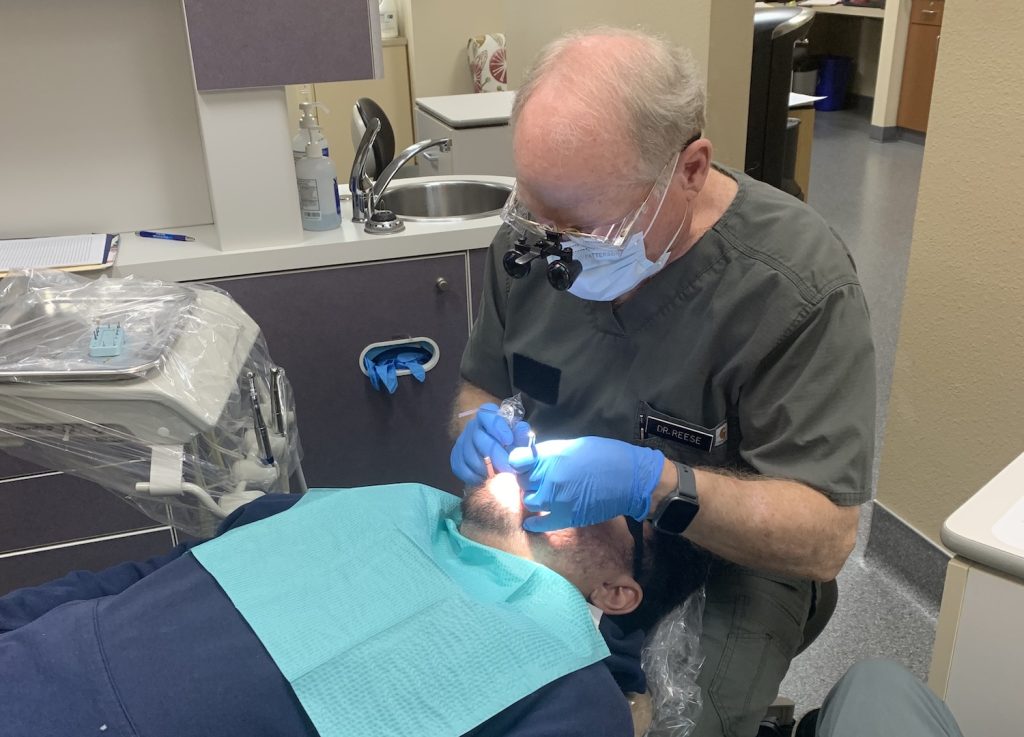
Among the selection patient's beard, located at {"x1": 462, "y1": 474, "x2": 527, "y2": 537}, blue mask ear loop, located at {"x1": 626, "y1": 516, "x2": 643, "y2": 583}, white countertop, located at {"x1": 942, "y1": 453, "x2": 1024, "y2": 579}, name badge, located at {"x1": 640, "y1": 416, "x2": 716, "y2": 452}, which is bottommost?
blue mask ear loop, located at {"x1": 626, "y1": 516, "x2": 643, "y2": 583}

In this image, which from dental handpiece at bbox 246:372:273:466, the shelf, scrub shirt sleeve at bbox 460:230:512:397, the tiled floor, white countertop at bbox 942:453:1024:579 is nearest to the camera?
white countertop at bbox 942:453:1024:579

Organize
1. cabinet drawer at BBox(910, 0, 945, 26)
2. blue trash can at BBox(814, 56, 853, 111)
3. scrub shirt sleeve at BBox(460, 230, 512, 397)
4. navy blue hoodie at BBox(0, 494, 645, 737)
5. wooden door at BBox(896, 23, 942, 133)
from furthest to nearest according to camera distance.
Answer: blue trash can at BBox(814, 56, 853, 111) → wooden door at BBox(896, 23, 942, 133) → cabinet drawer at BBox(910, 0, 945, 26) → scrub shirt sleeve at BBox(460, 230, 512, 397) → navy blue hoodie at BBox(0, 494, 645, 737)

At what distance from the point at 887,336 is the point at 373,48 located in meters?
2.30

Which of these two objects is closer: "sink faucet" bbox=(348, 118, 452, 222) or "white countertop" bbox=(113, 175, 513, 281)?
"white countertop" bbox=(113, 175, 513, 281)

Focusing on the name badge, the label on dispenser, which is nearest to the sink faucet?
the label on dispenser

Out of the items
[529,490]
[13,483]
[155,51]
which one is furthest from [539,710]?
[155,51]

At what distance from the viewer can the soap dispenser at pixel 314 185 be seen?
6.77 feet

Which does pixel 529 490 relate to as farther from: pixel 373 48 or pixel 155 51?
pixel 155 51

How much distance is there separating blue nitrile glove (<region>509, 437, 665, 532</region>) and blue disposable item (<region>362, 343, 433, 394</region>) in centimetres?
98

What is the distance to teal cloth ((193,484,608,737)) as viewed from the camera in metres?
0.95

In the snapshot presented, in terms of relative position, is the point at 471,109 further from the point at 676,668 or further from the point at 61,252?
the point at 676,668

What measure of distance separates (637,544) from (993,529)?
1.48 ft

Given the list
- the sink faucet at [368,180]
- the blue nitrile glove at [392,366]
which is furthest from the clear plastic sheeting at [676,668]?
the sink faucet at [368,180]

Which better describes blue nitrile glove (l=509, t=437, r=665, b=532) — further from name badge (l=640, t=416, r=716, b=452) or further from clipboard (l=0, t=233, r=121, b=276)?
clipboard (l=0, t=233, r=121, b=276)
